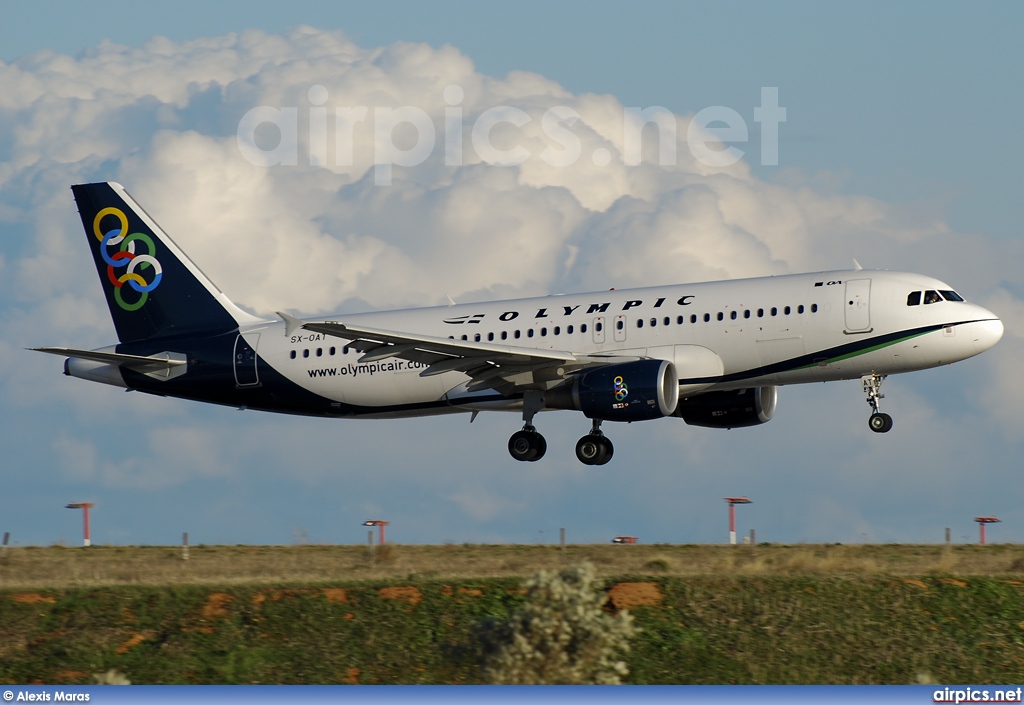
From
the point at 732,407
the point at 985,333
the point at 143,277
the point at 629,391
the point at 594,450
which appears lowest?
the point at 594,450

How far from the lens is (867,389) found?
126 feet

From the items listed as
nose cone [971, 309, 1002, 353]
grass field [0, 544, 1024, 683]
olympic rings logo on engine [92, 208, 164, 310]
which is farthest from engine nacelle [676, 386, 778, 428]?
olympic rings logo on engine [92, 208, 164, 310]

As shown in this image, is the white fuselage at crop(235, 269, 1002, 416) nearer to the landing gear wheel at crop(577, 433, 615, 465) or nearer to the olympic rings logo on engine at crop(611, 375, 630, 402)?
the olympic rings logo on engine at crop(611, 375, 630, 402)

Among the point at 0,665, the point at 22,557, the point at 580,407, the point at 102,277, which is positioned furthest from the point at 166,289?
the point at 0,665

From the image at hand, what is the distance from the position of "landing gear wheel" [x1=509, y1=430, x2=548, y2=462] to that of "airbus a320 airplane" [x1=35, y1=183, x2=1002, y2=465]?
4cm

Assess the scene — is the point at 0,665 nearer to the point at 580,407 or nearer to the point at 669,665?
the point at 669,665

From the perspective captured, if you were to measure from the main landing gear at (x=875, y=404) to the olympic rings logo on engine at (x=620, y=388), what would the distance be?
6667 mm

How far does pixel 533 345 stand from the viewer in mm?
40125

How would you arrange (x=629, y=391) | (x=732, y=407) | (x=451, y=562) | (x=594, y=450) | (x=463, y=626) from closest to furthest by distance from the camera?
(x=463, y=626), (x=451, y=562), (x=629, y=391), (x=594, y=450), (x=732, y=407)

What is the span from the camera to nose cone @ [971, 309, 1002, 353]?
36844 mm

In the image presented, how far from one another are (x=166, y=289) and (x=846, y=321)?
21825mm

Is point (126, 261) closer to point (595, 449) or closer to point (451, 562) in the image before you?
point (595, 449)

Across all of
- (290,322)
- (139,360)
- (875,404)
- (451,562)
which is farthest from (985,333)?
(139,360)

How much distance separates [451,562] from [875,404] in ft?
43.2
